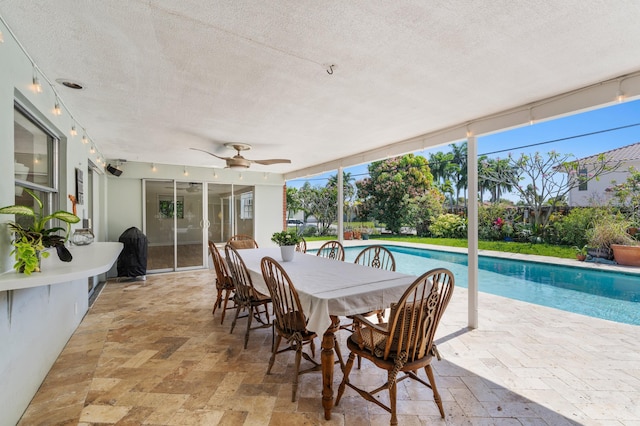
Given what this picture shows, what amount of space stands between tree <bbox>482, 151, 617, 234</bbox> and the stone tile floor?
784 centimetres

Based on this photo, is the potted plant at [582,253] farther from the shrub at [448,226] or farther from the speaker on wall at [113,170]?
the speaker on wall at [113,170]

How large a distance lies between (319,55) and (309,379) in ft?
8.16

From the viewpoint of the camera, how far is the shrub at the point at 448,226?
496 inches

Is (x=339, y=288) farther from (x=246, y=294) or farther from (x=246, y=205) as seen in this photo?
(x=246, y=205)

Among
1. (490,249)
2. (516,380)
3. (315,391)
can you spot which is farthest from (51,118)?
(490,249)

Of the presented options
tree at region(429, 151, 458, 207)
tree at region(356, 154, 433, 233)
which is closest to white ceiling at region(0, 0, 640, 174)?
tree at region(356, 154, 433, 233)

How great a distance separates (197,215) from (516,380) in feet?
22.1

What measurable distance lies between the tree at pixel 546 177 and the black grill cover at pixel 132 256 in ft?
39.8

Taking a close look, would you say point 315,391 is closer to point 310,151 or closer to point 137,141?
point 310,151

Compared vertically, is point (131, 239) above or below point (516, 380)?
above

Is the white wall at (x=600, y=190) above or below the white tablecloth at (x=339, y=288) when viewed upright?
above

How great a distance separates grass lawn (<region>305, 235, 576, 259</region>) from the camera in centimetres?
888

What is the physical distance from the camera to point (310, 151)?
519 cm

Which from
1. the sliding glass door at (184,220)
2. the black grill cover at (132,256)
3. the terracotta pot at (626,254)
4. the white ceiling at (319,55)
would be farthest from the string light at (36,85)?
the terracotta pot at (626,254)
